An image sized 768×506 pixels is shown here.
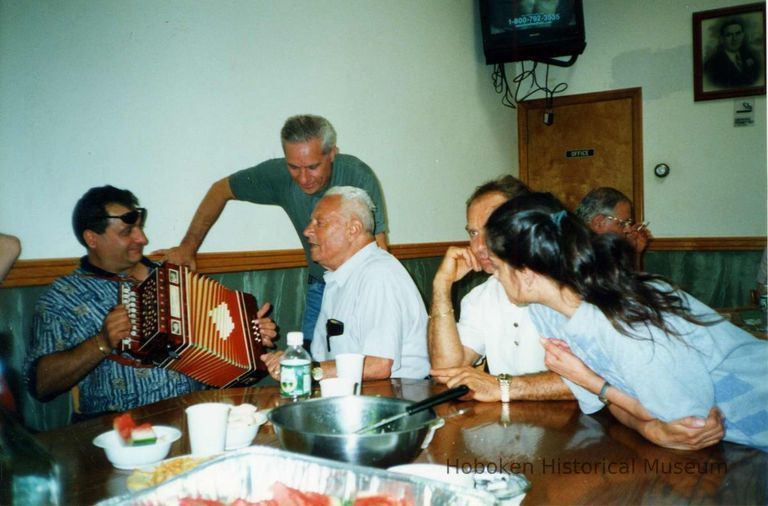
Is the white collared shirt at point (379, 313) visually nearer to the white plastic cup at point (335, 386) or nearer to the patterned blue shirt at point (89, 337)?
the white plastic cup at point (335, 386)

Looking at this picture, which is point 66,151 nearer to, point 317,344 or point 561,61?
point 317,344

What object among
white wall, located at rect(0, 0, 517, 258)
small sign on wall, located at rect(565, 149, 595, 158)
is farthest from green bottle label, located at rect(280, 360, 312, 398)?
small sign on wall, located at rect(565, 149, 595, 158)

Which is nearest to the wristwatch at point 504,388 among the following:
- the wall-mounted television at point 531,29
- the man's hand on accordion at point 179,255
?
the man's hand on accordion at point 179,255

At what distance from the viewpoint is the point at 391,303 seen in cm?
217

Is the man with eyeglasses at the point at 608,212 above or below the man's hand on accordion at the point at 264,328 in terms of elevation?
above

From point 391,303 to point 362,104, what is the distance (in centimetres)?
213

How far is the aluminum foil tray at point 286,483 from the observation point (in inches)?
31.4

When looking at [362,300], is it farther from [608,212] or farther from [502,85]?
[502,85]

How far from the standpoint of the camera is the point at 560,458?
122 centimetres

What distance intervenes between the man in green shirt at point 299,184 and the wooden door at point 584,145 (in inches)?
119

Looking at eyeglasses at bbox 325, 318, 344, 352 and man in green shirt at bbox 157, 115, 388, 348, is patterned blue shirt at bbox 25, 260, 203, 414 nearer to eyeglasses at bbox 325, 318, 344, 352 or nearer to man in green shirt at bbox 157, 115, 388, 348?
man in green shirt at bbox 157, 115, 388, 348

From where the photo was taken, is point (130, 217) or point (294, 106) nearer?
point (130, 217)

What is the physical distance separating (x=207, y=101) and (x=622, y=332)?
243 centimetres

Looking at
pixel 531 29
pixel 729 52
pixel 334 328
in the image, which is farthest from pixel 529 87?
pixel 334 328
